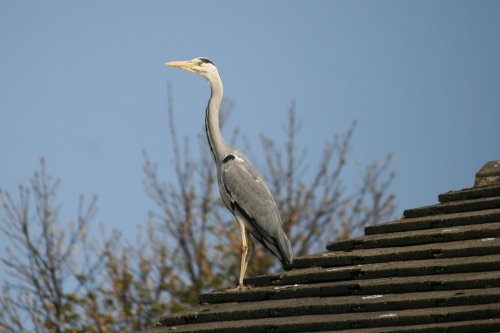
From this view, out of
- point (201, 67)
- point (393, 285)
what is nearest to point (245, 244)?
point (201, 67)

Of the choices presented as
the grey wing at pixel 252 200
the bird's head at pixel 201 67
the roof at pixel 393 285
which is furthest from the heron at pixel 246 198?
the roof at pixel 393 285

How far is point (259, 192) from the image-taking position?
9.89 m

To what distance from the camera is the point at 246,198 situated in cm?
988

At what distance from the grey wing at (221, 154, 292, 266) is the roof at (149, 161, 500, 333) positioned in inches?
72.7

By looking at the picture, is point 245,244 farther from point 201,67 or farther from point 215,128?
point 201,67

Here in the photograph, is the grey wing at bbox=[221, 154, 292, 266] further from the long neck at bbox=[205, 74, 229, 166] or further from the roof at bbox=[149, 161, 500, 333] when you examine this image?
the roof at bbox=[149, 161, 500, 333]

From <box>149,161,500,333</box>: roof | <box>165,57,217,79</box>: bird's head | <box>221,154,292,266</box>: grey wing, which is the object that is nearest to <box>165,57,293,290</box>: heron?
<box>221,154,292,266</box>: grey wing

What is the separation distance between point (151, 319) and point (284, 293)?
41.3 ft

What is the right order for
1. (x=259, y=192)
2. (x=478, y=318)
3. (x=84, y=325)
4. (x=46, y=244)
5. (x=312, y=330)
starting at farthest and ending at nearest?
1. (x=46, y=244)
2. (x=84, y=325)
3. (x=259, y=192)
4. (x=312, y=330)
5. (x=478, y=318)

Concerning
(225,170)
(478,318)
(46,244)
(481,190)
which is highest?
(46,244)

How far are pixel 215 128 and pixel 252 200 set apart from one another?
2.79ft

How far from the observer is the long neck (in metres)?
10.3

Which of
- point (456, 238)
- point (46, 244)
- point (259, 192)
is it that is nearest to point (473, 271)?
point (456, 238)

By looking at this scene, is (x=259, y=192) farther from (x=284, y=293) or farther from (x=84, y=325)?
(x=84, y=325)
